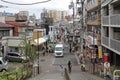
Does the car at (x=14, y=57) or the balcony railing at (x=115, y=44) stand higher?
the balcony railing at (x=115, y=44)

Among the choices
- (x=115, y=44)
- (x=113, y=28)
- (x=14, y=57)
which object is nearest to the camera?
(x=115, y=44)

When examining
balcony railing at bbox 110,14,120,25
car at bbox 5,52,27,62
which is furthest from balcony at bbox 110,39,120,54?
car at bbox 5,52,27,62

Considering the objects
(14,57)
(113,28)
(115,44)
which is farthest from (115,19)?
(14,57)

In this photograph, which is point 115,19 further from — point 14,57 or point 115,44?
point 14,57

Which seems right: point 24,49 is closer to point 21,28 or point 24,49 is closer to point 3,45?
point 3,45

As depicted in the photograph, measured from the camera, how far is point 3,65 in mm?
40125

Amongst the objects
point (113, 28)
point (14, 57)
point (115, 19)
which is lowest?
point (14, 57)

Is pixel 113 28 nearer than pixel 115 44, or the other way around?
pixel 115 44

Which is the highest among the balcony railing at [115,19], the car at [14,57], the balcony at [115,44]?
the balcony railing at [115,19]

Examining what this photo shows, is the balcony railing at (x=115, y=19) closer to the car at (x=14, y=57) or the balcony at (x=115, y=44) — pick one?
the balcony at (x=115, y=44)

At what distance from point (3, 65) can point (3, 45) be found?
1763 cm

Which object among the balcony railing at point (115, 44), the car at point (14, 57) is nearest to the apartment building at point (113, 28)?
the balcony railing at point (115, 44)

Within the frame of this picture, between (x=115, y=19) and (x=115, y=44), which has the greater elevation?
(x=115, y=19)

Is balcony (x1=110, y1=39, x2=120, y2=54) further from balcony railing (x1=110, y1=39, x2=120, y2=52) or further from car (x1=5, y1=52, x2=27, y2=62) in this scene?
car (x1=5, y1=52, x2=27, y2=62)
